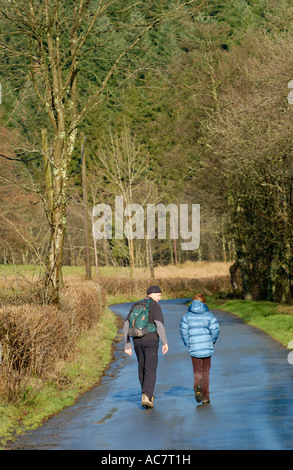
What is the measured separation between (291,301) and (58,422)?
86.0 feet

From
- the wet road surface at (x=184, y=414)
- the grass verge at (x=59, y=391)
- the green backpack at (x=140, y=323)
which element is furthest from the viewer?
the green backpack at (x=140, y=323)

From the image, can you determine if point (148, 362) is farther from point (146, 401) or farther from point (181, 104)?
point (181, 104)

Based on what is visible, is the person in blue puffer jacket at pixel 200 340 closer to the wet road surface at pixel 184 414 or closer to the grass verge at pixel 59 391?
the wet road surface at pixel 184 414

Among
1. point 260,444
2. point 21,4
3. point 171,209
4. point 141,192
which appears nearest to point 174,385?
point 260,444

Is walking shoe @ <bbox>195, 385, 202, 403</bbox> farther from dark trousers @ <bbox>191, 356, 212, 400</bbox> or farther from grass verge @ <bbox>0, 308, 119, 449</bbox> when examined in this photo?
grass verge @ <bbox>0, 308, 119, 449</bbox>

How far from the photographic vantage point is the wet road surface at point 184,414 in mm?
9578

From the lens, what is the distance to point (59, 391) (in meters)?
14.3

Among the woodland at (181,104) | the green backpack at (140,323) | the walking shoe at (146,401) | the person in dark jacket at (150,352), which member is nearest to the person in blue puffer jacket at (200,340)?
the person in dark jacket at (150,352)

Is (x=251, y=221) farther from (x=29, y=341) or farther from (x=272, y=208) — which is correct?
(x=29, y=341)

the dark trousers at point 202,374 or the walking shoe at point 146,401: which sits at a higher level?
the dark trousers at point 202,374

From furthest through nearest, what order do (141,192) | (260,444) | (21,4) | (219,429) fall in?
(141,192) → (21,4) → (219,429) → (260,444)

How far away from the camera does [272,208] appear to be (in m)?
37.6
